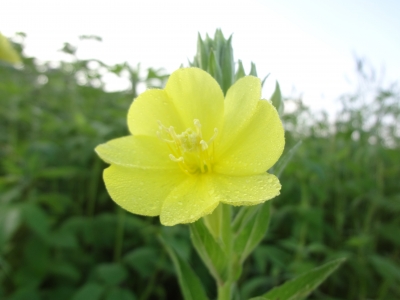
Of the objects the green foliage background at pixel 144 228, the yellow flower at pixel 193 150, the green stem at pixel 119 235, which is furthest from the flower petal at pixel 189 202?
the green stem at pixel 119 235

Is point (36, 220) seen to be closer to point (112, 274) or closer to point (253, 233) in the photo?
point (112, 274)

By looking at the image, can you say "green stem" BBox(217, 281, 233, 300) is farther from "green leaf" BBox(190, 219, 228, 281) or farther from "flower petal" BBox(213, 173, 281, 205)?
"flower petal" BBox(213, 173, 281, 205)

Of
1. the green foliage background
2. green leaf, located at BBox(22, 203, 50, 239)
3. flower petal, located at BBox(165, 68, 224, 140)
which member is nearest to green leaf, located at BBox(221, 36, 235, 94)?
flower petal, located at BBox(165, 68, 224, 140)

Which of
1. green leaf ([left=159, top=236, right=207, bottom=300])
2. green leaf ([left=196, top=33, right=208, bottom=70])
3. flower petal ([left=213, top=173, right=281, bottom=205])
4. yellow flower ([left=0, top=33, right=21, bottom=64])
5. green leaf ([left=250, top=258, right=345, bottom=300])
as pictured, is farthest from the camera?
yellow flower ([left=0, top=33, right=21, bottom=64])

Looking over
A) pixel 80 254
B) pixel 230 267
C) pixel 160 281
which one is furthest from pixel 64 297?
pixel 230 267

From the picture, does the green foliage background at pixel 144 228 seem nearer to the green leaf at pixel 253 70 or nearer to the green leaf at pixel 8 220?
the green leaf at pixel 8 220
